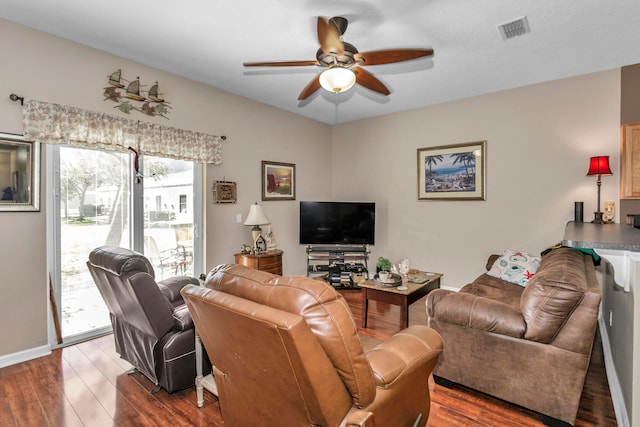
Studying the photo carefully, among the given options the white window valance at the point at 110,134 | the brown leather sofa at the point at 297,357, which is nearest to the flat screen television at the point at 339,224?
the white window valance at the point at 110,134

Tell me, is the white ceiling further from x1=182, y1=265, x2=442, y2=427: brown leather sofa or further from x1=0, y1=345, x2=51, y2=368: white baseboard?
x1=0, y1=345, x2=51, y2=368: white baseboard

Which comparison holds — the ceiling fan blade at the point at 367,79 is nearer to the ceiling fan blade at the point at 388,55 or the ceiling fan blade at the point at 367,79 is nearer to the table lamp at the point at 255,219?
the ceiling fan blade at the point at 388,55

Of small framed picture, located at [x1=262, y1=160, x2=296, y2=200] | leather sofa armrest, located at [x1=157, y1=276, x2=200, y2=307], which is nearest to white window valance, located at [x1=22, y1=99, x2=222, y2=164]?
small framed picture, located at [x1=262, y1=160, x2=296, y2=200]

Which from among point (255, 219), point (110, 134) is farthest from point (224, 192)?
point (110, 134)

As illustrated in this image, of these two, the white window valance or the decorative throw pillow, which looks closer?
the white window valance

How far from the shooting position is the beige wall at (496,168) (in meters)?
3.80

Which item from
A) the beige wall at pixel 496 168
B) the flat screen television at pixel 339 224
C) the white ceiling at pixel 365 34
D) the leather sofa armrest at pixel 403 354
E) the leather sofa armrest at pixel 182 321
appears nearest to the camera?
the leather sofa armrest at pixel 403 354

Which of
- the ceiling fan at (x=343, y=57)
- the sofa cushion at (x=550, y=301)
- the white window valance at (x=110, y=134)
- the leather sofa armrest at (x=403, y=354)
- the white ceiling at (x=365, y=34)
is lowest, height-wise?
the leather sofa armrest at (x=403, y=354)

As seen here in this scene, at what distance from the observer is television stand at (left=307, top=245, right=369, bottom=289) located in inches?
199

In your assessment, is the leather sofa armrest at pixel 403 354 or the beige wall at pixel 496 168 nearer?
the leather sofa armrest at pixel 403 354

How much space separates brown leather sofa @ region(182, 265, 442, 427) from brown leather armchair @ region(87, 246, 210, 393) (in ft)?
2.34

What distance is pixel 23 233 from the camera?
2816 mm

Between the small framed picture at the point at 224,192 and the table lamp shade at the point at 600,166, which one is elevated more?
the table lamp shade at the point at 600,166

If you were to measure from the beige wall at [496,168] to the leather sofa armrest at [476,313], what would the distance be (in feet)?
8.56
